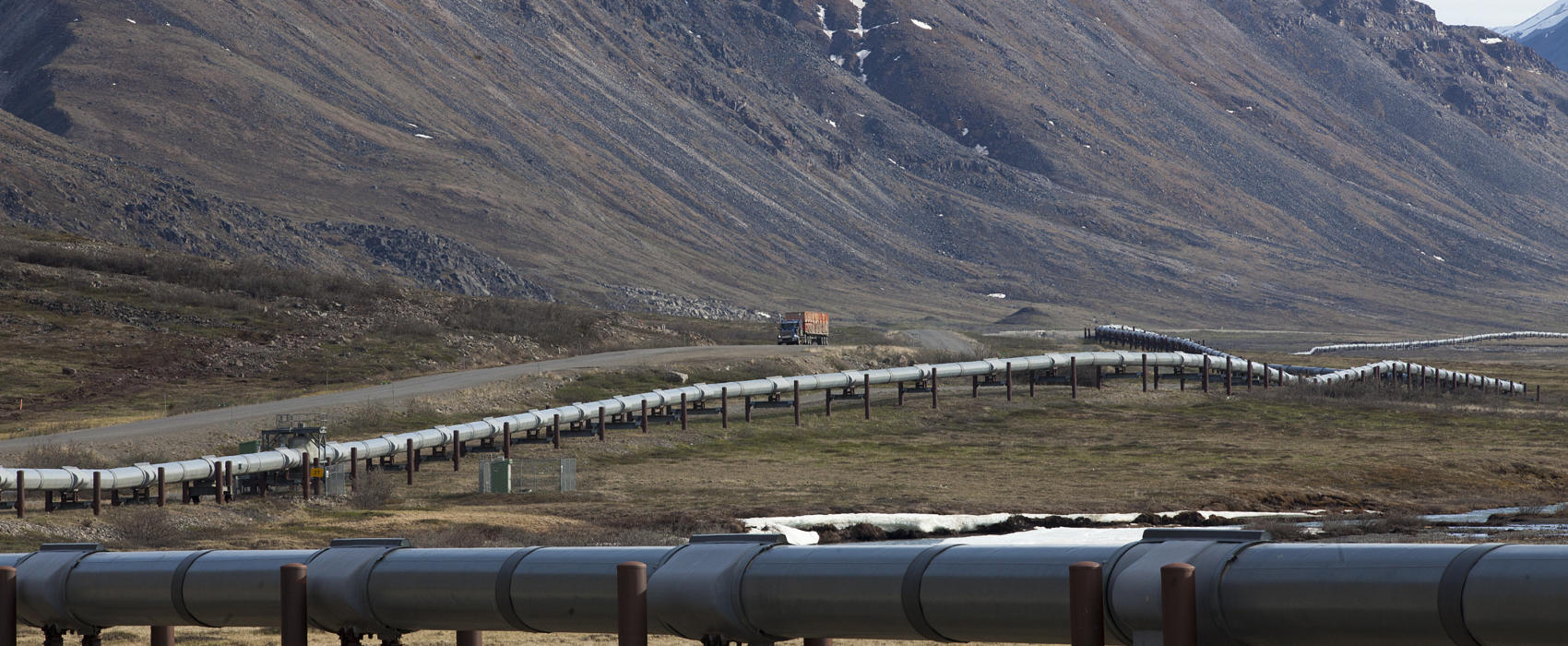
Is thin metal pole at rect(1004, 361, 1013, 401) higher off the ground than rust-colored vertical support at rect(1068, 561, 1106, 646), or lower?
higher

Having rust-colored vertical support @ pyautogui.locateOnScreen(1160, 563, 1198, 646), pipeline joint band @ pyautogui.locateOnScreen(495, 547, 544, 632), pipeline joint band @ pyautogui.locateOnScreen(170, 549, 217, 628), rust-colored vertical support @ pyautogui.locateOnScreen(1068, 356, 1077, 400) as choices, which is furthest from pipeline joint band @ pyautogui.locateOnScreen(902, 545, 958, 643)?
rust-colored vertical support @ pyautogui.locateOnScreen(1068, 356, 1077, 400)

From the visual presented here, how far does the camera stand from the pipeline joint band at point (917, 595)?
14.5 m

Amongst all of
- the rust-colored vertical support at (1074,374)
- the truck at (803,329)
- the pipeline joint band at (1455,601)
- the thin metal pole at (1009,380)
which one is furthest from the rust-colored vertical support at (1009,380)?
the pipeline joint band at (1455,601)

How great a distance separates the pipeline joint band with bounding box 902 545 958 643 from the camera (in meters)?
14.5

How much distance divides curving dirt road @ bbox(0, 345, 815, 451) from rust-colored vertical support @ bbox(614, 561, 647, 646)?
1894 inches

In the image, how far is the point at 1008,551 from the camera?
14461mm

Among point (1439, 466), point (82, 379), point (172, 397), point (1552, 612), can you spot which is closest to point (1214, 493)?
point (1439, 466)

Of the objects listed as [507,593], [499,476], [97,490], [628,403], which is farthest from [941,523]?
[507,593]

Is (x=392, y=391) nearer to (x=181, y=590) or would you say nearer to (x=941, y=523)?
(x=941, y=523)

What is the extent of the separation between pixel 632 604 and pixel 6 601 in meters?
7.47

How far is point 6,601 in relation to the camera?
1762 cm

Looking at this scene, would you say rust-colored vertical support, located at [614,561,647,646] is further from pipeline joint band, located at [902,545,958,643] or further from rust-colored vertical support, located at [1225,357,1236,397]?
rust-colored vertical support, located at [1225,357,1236,397]

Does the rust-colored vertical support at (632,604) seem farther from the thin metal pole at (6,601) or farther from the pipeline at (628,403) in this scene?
the pipeline at (628,403)

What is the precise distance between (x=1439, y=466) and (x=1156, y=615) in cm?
5150
